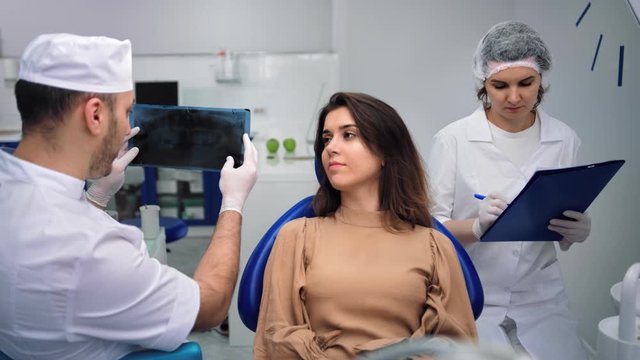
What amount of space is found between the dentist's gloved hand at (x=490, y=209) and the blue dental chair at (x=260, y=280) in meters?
0.10

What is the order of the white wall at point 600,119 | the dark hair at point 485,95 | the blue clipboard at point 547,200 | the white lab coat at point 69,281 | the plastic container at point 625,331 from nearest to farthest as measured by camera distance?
the white lab coat at point 69,281 → the plastic container at point 625,331 → the blue clipboard at point 547,200 → the dark hair at point 485,95 → the white wall at point 600,119

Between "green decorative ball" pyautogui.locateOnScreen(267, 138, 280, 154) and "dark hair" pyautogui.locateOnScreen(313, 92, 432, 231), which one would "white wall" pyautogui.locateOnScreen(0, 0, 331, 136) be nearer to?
"green decorative ball" pyautogui.locateOnScreen(267, 138, 280, 154)

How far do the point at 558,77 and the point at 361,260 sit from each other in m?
1.67

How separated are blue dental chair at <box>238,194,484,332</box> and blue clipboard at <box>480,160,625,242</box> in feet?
0.33

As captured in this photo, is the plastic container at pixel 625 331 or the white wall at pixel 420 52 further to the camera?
the white wall at pixel 420 52

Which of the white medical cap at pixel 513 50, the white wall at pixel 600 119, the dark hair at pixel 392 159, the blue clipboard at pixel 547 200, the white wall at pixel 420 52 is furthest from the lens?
the white wall at pixel 420 52

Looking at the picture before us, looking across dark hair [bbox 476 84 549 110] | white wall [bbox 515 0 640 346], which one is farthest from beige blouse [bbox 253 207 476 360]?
white wall [bbox 515 0 640 346]

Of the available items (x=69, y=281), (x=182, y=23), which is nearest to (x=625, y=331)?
(x=69, y=281)

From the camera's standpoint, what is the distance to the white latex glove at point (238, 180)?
1474 mm

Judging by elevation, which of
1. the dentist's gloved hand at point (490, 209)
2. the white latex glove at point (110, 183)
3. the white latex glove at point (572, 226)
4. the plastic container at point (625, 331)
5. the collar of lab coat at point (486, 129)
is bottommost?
the plastic container at point (625, 331)

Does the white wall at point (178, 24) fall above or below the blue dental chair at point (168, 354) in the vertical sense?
above

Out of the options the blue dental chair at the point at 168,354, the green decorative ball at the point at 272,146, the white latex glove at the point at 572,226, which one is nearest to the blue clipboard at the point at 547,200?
the white latex glove at the point at 572,226

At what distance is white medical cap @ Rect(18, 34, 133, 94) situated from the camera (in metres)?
1.09

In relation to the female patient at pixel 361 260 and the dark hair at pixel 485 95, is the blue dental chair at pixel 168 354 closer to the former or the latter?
the female patient at pixel 361 260
